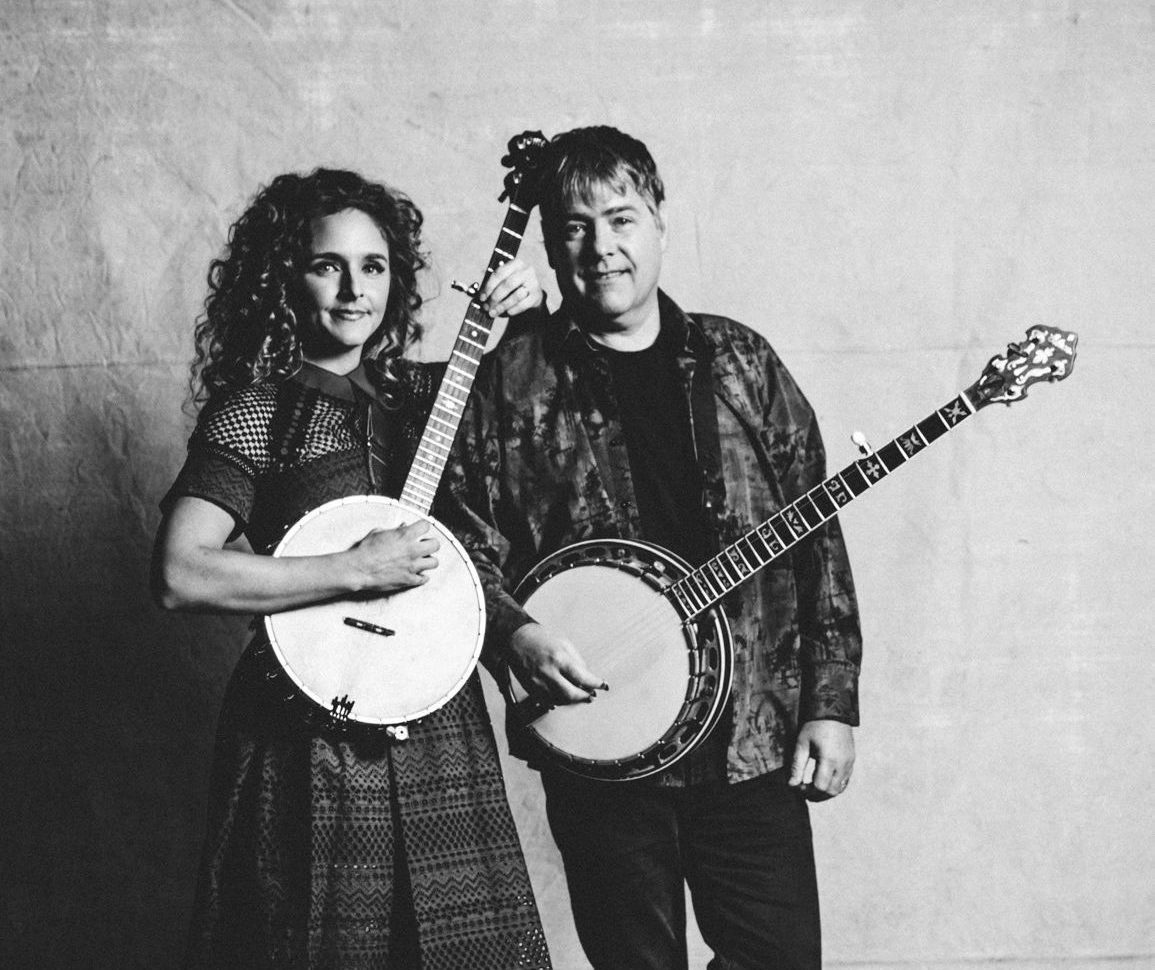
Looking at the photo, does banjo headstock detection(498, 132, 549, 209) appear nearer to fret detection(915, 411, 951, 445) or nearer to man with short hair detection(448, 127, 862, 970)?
man with short hair detection(448, 127, 862, 970)

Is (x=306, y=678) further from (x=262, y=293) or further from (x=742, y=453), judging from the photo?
(x=742, y=453)

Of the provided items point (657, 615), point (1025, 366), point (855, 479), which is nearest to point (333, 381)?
point (657, 615)

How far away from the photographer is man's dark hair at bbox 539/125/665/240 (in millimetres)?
2195

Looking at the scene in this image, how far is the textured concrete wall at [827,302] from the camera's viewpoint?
328 centimetres

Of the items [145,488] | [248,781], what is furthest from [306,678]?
[145,488]

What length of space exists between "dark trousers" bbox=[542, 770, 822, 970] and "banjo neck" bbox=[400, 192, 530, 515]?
559 millimetres

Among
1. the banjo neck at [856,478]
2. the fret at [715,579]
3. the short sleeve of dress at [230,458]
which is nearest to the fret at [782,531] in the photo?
the banjo neck at [856,478]

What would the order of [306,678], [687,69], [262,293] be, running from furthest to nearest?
1. [687,69]
2. [262,293]
3. [306,678]

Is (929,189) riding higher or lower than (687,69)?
lower

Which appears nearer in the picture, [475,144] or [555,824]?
[555,824]

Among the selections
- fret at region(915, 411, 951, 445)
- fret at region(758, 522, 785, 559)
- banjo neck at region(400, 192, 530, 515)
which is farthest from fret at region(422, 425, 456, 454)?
fret at region(915, 411, 951, 445)

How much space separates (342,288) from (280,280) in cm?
12

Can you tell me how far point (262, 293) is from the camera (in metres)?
2.20

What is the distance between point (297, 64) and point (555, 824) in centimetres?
211
